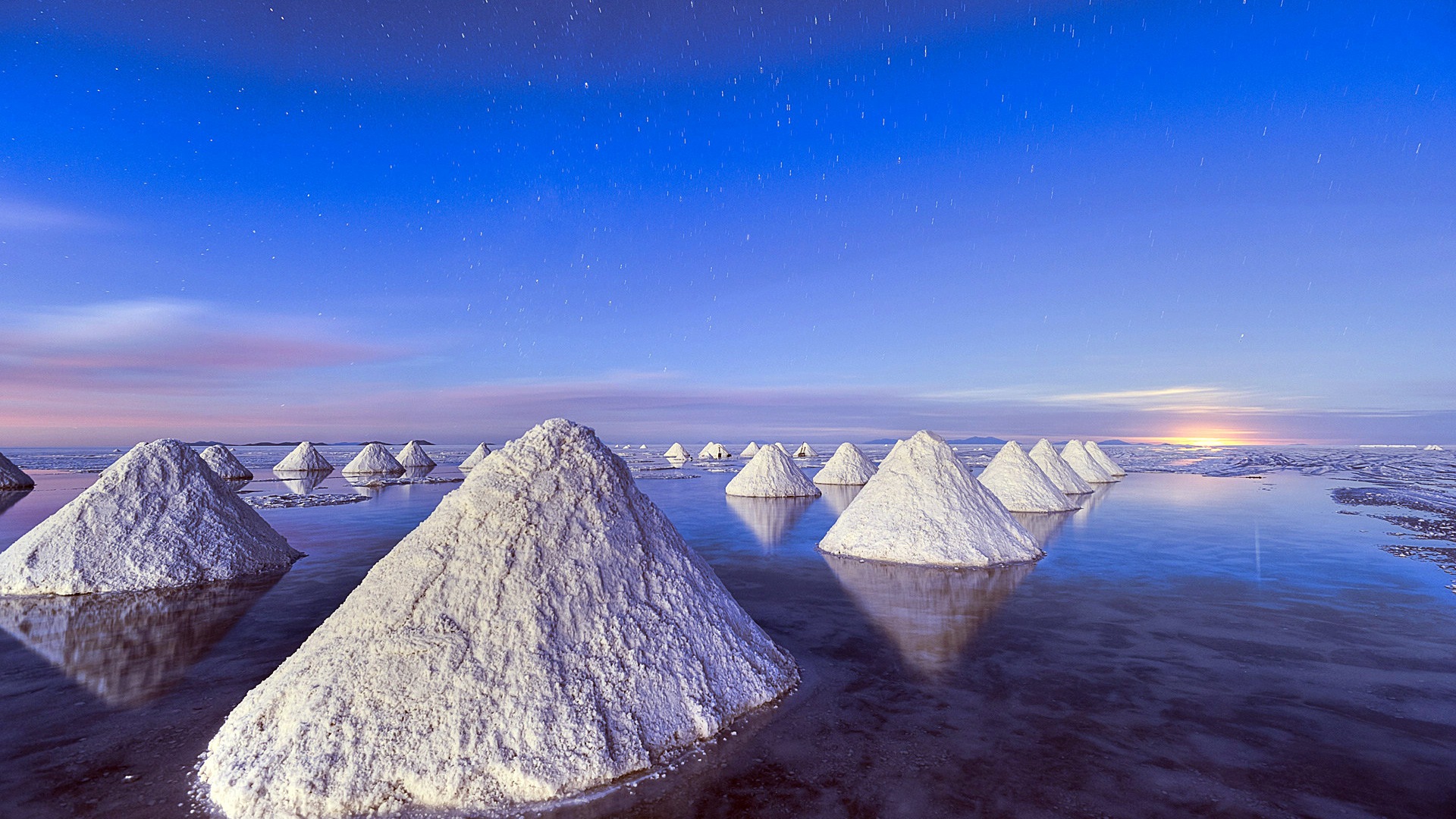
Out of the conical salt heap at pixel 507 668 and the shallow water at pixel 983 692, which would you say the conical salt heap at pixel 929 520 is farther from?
the conical salt heap at pixel 507 668

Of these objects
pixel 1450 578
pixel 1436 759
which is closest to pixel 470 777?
pixel 1436 759

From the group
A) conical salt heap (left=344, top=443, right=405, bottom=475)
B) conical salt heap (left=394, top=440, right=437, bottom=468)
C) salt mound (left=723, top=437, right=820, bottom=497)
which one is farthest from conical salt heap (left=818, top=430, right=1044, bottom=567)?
conical salt heap (left=394, top=440, right=437, bottom=468)

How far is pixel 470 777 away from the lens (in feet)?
16.6

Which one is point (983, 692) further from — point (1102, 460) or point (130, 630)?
point (1102, 460)

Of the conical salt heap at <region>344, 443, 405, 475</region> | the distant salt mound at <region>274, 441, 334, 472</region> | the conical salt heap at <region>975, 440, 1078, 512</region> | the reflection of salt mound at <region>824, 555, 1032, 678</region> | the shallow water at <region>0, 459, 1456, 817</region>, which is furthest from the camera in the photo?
the distant salt mound at <region>274, 441, 334, 472</region>

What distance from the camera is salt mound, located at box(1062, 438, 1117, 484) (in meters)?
47.1

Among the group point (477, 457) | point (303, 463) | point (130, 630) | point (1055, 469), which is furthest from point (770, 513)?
point (303, 463)

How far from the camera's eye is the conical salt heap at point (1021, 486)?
90.1 feet

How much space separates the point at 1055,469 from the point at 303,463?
64.2 meters

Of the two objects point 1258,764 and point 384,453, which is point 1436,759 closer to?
point 1258,764

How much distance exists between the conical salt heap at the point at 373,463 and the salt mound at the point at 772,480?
36445 millimetres

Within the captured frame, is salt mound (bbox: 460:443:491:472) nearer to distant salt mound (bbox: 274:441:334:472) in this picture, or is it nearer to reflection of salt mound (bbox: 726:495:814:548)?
distant salt mound (bbox: 274:441:334:472)

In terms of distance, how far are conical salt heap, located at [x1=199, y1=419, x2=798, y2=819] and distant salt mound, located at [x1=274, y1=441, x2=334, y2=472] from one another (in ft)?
205

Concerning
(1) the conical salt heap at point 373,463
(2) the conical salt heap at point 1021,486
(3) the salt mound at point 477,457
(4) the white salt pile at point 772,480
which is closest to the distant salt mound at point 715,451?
(3) the salt mound at point 477,457
